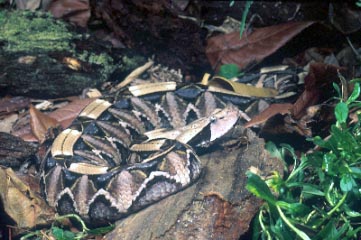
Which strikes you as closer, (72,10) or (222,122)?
(222,122)

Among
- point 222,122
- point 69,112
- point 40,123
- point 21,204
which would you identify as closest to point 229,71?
point 222,122

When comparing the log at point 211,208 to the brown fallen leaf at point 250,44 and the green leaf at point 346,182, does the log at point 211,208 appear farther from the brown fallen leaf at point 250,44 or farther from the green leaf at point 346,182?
the brown fallen leaf at point 250,44

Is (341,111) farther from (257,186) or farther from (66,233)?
(66,233)

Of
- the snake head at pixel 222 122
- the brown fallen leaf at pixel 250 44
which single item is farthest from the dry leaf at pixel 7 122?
the brown fallen leaf at pixel 250 44

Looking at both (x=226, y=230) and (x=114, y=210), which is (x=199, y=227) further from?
(x=114, y=210)

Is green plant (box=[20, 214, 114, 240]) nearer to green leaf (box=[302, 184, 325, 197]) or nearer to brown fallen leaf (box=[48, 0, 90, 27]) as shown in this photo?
green leaf (box=[302, 184, 325, 197])

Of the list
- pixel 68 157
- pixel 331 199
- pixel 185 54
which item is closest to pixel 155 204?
pixel 68 157

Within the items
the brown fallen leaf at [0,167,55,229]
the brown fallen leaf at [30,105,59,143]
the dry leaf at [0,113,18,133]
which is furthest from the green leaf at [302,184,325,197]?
the dry leaf at [0,113,18,133]
